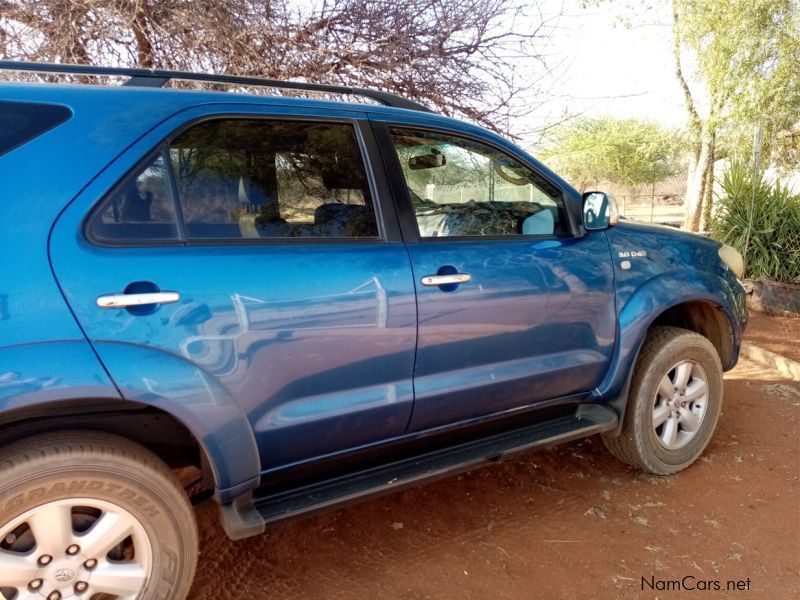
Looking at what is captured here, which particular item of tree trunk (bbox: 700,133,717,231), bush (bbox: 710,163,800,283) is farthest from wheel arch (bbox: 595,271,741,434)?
tree trunk (bbox: 700,133,717,231)

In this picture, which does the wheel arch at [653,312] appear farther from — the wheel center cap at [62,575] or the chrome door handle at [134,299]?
the wheel center cap at [62,575]

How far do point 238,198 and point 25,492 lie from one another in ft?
3.89

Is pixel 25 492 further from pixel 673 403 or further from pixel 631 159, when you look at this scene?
pixel 631 159

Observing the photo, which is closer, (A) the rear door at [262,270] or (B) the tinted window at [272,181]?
(A) the rear door at [262,270]

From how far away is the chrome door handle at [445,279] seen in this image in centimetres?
241

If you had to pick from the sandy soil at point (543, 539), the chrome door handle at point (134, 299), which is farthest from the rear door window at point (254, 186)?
the sandy soil at point (543, 539)

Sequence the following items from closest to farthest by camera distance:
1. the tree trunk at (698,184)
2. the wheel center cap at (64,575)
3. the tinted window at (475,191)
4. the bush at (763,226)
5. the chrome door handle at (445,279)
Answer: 1. the wheel center cap at (64,575)
2. the chrome door handle at (445,279)
3. the tinted window at (475,191)
4. the bush at (763,226)
5. the tree trunk at (698,184)

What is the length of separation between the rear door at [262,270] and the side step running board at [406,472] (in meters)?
0.15

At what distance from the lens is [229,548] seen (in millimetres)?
2697

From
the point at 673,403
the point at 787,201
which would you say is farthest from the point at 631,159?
the point at 673,403

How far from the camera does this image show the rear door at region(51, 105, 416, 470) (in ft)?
6.09

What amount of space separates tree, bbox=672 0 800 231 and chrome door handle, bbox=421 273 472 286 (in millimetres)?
9113

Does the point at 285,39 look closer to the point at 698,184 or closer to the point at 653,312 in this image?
the point at 653,312

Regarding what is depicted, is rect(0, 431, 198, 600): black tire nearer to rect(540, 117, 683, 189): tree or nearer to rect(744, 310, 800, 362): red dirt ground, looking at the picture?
rect(744, 310, 800, 362): red dirt ground
